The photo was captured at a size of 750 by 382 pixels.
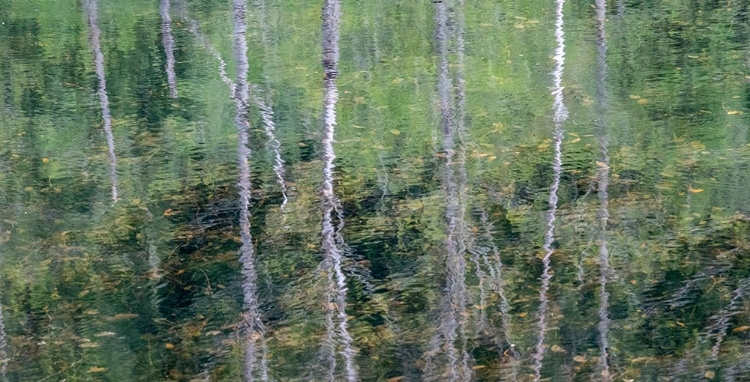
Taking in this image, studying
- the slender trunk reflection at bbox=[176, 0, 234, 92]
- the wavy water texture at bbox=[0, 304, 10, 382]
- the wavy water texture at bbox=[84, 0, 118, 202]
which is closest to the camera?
the wavy water texture at bbox=[0, 304, 10, 382]

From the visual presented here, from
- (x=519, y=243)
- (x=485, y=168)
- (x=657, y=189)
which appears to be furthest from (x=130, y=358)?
(x=657, y=189)

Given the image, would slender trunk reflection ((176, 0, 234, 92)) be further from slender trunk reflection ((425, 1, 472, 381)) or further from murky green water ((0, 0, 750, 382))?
slender trunk reflection ((425, 1, 472, 381))

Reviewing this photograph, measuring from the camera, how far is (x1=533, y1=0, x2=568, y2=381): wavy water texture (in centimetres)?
523

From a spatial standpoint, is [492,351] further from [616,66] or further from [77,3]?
[77,3]

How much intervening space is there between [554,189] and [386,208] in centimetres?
139

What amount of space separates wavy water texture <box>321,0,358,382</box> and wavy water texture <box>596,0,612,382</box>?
142 centimetres

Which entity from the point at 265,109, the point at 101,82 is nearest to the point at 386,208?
the point at 265,109

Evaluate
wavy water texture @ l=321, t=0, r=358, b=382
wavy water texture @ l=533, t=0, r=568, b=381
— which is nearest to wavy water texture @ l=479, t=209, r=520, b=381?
wavy water texture @ l=533, t=0, r=568, b=381

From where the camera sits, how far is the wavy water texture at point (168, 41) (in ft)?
36.5

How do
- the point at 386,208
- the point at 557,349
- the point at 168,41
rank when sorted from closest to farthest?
the point at 557,349 → the point at 386,208 → the point at 168,41

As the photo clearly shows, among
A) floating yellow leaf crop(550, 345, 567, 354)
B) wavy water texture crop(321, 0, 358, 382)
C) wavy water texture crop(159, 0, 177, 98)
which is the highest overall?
wavy water texture crop(159, 0, 177, 98)

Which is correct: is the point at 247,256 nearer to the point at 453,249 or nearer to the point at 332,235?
the point at 332,235

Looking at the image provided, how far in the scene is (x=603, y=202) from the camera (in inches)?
278

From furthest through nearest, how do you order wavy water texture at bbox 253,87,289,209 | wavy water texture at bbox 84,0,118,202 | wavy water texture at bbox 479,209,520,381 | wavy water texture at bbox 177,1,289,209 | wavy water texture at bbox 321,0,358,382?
wavy water texture at bbox 84,0,118,202 → wavy water texture at bbox 177,1,289,209 → wavy water texture at bbox 253,87,289,209 → wavy water texture at bbox 321,0,358,382 → wavy water texture at bbox 479,209,520,381
